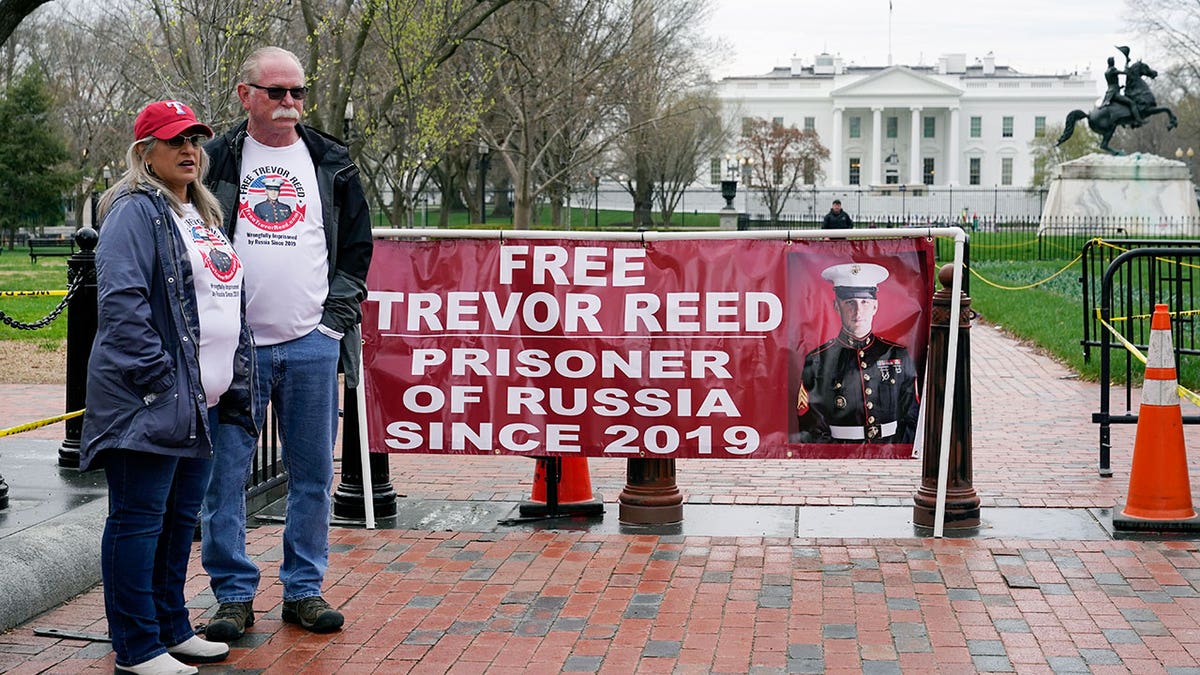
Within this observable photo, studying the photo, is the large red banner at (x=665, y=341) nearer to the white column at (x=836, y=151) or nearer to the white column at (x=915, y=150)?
the white column at (x=836, y=151)

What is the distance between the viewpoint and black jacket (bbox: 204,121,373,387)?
5027mm

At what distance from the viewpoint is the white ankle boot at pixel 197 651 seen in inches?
186

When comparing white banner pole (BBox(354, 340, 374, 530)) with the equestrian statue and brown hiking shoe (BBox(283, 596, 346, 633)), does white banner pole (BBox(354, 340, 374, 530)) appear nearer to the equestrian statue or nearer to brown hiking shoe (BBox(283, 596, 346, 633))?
brown hiking shoe (BBox(283, 596, 346, 633))

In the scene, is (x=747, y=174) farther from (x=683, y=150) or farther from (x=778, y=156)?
(x=683, y=150)

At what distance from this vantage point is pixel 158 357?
13.9 ft

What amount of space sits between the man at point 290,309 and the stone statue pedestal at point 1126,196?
36939mm

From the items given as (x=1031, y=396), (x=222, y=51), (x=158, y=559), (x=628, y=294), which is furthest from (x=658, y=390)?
(x=222, y=51)

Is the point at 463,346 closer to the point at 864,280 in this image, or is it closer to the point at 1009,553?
the point at 864,280

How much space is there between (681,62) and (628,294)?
3078 centimetres

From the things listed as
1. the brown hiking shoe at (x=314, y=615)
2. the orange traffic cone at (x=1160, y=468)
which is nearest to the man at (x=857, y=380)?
the orange traffic cone at (x=1160, y=468)

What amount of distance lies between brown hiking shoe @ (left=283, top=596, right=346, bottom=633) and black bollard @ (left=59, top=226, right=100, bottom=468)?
256 centimetres

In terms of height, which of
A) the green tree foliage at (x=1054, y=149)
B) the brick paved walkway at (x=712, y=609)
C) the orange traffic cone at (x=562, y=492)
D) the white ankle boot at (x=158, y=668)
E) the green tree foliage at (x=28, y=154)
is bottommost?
the brick paved walkway at (x=712, y=609)

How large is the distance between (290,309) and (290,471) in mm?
665

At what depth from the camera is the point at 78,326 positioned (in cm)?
744
